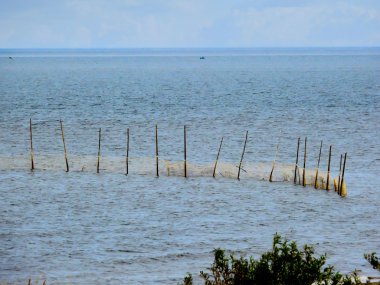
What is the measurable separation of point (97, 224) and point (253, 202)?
8.88 meters

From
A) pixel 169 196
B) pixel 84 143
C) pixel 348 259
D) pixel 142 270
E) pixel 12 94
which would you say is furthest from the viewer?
pixel 12 94

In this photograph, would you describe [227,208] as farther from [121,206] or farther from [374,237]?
[374,237]

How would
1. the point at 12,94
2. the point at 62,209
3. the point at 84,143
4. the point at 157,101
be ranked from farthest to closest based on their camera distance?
the point at 12,94 → the point at 157,101 → the point at 84,143 → the point at 62,209

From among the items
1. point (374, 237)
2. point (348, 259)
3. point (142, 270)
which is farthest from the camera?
point (374, 237)

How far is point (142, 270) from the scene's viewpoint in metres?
23.3

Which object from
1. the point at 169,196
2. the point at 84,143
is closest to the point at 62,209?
the point at 169,196

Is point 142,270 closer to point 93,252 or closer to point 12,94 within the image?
point 93,252

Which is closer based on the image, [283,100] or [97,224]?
[97,224]

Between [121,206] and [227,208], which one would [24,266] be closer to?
[121,206]

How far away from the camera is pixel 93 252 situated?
25.4 metres

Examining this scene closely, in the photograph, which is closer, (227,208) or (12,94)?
(227,208)

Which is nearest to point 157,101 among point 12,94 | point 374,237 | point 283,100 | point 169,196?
point 283,100

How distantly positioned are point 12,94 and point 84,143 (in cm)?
5611

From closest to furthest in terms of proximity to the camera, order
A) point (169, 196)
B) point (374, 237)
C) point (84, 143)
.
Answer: point (374, 237), point (169, 196), point (84, 143)
